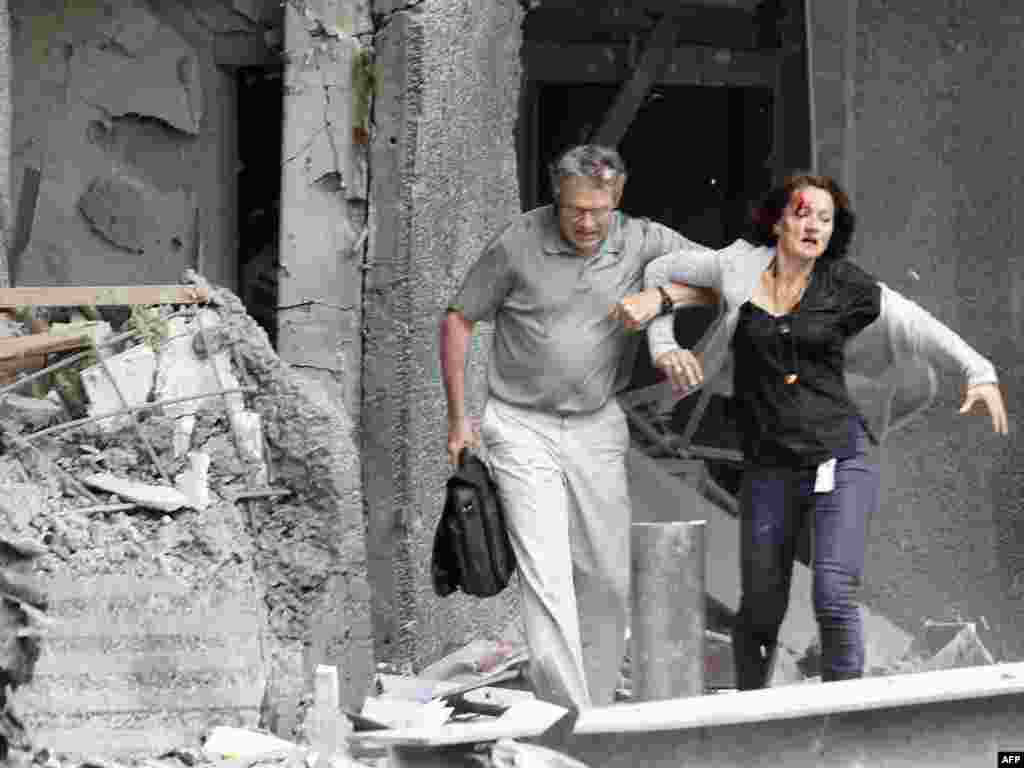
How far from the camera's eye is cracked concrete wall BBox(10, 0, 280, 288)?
28.2ft

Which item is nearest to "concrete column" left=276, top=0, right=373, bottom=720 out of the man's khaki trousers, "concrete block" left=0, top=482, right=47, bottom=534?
the man's khaki trousers

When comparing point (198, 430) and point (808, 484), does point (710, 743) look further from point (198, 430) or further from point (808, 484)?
point (198, 430)

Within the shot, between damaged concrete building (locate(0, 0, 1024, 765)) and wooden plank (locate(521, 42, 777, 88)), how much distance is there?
110 millimetres

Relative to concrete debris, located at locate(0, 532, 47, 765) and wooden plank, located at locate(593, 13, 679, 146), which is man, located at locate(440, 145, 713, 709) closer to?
concrete debris, located at locate(0, 532, 47, 765)

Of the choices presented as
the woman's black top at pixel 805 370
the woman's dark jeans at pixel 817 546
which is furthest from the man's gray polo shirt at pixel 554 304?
the woman's dark jeans at pixel 817 546

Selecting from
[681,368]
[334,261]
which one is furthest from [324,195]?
[681,368]

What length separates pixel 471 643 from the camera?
8.66 metres

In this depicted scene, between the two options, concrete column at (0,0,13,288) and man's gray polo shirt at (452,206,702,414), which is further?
concrete column at (0,0,13,288)

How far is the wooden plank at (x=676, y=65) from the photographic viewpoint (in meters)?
11.4

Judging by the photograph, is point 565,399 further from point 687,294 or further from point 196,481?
point 196,481

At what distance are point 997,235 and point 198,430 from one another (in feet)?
12.9

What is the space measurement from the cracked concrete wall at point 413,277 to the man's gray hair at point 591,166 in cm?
138

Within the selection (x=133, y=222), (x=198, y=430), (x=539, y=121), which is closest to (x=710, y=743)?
(x=198, y=430)

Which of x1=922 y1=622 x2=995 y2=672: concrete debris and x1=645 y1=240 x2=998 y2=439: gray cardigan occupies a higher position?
x1=645 y1=240 x2=998 y2=439: gray cardigan
